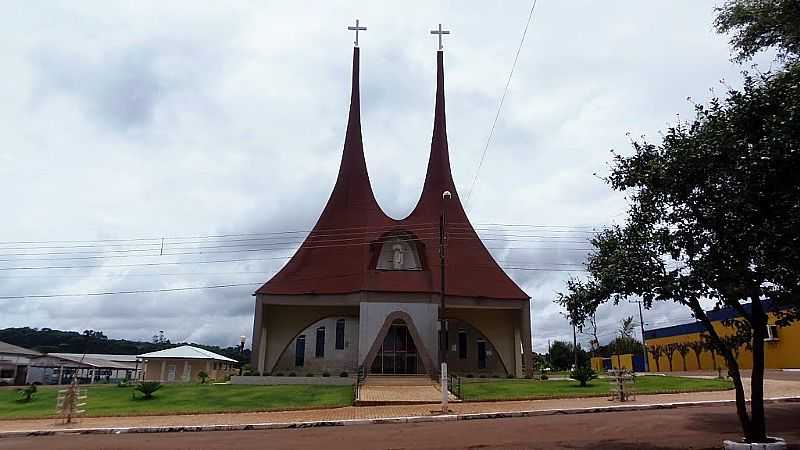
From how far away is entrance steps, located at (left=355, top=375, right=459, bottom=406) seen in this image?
18698 millimetres

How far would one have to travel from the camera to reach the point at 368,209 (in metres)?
34.8

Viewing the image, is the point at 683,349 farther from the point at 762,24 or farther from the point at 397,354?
the point at 762,24

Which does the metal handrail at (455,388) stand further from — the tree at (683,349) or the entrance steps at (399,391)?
the tree at (683,349)

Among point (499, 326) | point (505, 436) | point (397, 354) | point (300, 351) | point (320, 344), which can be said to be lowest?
point (505, 436)

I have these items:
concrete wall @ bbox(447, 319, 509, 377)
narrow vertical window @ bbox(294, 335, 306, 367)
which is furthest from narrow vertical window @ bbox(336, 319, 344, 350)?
concrete wall @ bbox(447, 319, 509, 377)

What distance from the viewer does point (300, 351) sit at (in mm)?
30984

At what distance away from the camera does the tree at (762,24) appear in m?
8.63

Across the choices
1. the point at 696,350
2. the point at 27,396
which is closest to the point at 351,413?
the point at 27,396

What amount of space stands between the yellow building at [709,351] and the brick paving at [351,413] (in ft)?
13.8

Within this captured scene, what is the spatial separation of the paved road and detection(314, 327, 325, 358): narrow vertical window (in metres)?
17.2

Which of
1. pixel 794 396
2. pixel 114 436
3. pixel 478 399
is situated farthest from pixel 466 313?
pixel 114 436

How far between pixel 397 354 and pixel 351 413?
1367cm

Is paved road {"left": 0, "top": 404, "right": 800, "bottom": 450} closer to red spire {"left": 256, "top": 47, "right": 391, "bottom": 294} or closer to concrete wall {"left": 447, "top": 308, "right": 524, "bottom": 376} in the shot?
red spire {"left": 256, "top": 47, "right": 391, "bottom": 294}

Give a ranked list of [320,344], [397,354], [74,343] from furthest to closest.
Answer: [74,343]
[320,344]
[397,354]
